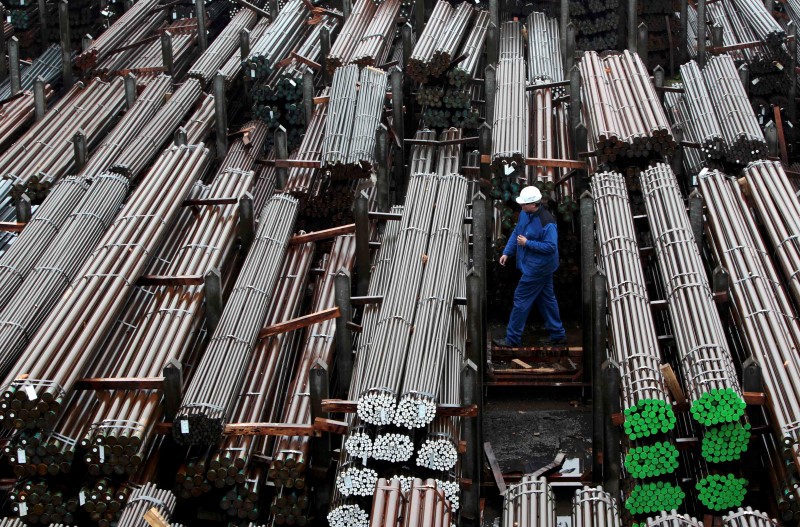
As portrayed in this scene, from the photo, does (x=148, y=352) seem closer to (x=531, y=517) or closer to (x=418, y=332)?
(x=418, y=332)

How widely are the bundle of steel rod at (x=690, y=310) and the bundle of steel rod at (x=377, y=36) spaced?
5.21 meters

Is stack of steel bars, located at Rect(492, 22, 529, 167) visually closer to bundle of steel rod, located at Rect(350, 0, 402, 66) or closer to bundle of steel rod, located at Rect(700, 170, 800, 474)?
bundle of steel rod, located at Rect(350, 0, 402, 66)

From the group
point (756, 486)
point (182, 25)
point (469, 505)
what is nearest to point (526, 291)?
point (469, 505)

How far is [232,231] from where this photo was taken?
1295 centimetres

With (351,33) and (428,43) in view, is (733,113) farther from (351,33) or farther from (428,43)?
(351,33)

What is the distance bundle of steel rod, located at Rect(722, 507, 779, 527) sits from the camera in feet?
28.0

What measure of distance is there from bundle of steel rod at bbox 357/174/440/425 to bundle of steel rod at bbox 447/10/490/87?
244cm

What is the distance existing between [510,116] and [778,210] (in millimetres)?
3887

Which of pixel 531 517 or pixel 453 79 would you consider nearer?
pixel 531 517

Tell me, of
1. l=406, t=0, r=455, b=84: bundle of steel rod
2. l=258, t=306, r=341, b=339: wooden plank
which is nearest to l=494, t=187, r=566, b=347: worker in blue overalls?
l=258, t=306, r=341, b=339: wooden plank

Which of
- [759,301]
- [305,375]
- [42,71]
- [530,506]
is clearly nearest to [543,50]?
[759,301]

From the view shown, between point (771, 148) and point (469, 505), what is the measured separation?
22.7ft

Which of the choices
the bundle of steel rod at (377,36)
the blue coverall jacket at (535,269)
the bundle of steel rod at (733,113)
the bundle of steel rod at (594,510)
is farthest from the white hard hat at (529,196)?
the bundle of steel rod at (377,36)

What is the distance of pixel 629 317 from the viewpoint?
35.7ft
